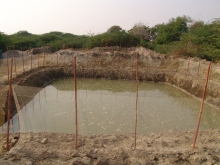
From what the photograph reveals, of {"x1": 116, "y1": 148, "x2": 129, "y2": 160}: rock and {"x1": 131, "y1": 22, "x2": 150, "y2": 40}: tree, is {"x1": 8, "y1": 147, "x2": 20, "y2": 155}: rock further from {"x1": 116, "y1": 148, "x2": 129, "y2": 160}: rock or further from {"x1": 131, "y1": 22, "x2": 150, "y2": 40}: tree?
{"x1": 131, "y1": 22, "x2": 150, "y2": 40}: tree

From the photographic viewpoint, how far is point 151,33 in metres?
28.0

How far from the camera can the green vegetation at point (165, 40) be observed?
42.9 ft

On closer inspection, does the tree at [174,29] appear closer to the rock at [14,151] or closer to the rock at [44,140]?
the rock at [44,140]

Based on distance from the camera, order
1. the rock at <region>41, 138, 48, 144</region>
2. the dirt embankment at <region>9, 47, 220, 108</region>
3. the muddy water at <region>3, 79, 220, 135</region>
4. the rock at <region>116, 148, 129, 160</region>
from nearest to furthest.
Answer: the rock at <region>116, 148, 129, 160</region>, the rock at <region>41, 138, 48, 144</region>, the muddy water at <region>3, 79, 220, 135</region>, the dirt embankment at <region>9, 47, 220, 108</region>

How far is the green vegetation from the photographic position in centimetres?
1309

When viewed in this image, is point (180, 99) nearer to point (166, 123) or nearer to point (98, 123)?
point (166, 123)

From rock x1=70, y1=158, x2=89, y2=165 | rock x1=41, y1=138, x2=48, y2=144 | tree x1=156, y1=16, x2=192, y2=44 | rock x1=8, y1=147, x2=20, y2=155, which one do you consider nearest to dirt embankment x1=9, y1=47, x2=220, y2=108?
rock x1=41, y1=138, x2=48, y2=144

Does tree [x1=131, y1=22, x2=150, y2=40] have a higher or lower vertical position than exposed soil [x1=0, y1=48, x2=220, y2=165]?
higher

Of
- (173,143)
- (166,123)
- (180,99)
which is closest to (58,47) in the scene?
(180,99)

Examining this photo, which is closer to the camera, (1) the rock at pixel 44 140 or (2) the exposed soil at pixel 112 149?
(2) the exposed soil at pixel 112 149

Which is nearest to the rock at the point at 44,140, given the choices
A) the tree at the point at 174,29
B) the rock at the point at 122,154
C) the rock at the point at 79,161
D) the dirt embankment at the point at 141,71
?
the rock at the point at 79,161

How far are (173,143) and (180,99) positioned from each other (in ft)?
14.8

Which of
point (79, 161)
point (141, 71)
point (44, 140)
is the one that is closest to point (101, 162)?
point (79, 161)

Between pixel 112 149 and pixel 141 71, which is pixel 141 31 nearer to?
pixel 141 71
